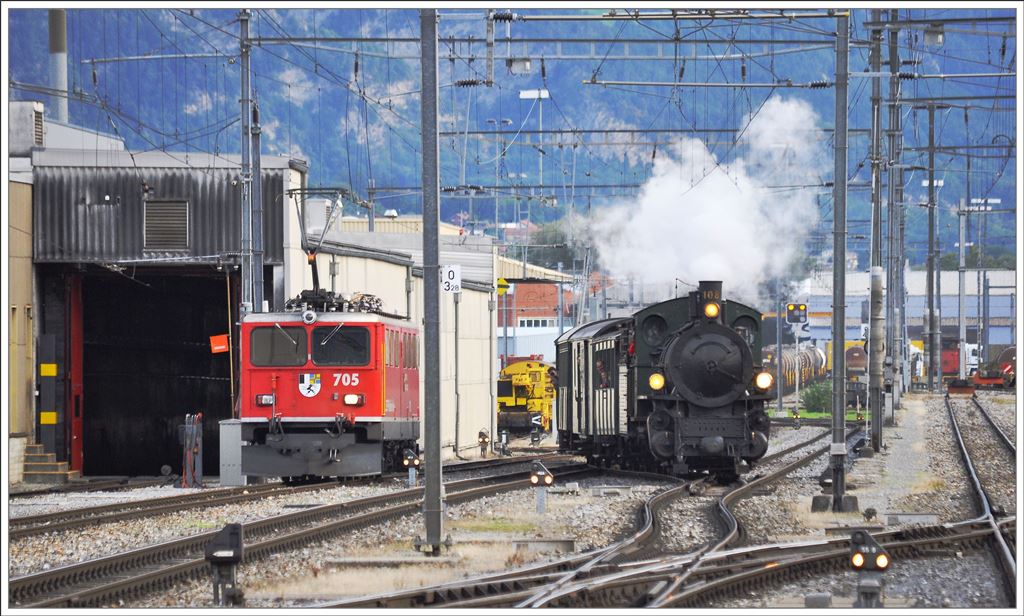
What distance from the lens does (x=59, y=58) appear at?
47.9 meters

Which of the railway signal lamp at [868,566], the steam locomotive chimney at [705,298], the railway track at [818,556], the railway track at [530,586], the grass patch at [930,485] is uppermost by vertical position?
the steam locomotive chimney at [705,298]

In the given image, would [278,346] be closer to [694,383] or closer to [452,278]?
[452,278]

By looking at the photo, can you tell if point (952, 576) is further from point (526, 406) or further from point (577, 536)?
point (526, 406)

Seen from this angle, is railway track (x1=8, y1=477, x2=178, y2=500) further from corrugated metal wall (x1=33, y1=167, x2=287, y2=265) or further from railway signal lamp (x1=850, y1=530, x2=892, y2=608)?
railway signal lamp (x1=850, y1=530, x2=892, y2=608)

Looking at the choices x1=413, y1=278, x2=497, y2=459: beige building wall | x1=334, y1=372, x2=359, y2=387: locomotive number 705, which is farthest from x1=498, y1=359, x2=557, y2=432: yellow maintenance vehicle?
x1=334, y1=372, x2=359, y2=387: locomotive number 705

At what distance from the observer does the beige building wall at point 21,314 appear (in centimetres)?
2900

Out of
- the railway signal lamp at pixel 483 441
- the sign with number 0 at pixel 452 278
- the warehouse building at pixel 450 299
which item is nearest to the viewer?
the sign with number 0 at pixel 452 278

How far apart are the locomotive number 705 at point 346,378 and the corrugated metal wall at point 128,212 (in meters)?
8.18

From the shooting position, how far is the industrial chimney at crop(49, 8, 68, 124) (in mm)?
43719

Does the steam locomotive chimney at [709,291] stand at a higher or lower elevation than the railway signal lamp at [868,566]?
higher

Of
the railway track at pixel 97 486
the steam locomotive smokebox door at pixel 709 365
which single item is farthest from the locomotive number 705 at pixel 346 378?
the railway track at pixel 97 486

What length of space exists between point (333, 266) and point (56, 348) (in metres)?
6.07

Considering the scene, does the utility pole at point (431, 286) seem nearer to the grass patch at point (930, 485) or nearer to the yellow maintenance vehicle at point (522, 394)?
the grass patch at point (930, 485)

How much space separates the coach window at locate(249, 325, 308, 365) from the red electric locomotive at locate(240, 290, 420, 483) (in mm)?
16
